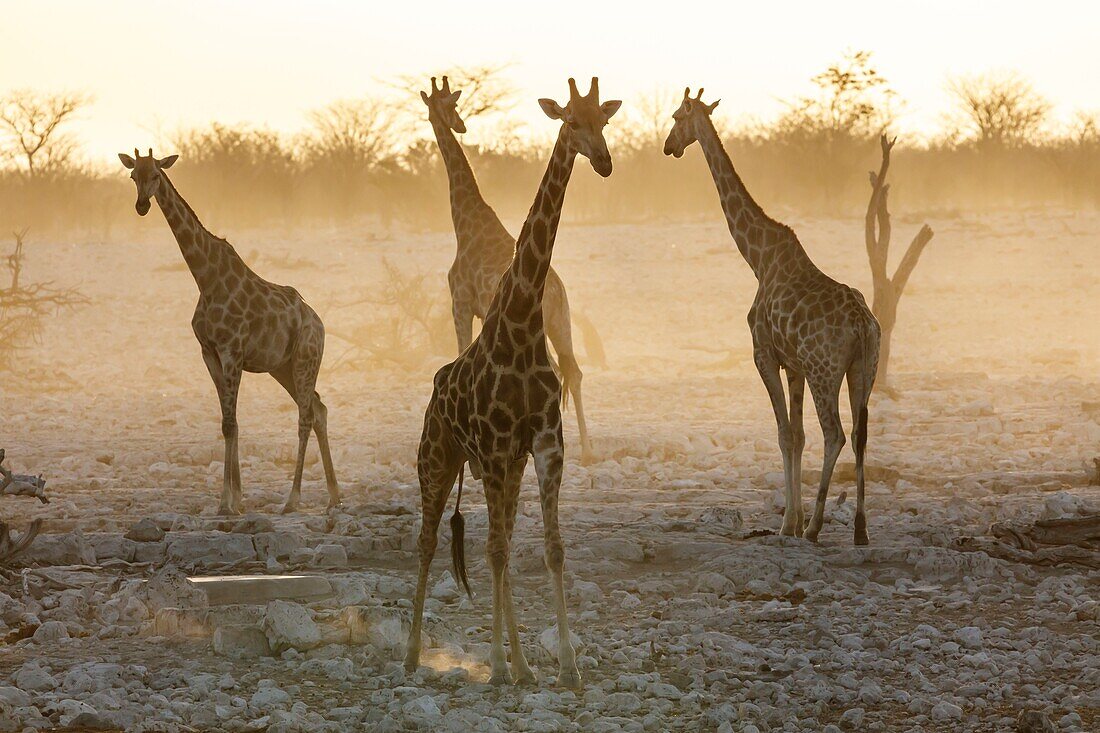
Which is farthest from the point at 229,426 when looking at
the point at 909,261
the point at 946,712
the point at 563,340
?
the point at 909,261

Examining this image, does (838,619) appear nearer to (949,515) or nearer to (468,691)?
(468,691)

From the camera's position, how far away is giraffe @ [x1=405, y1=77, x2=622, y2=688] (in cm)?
579

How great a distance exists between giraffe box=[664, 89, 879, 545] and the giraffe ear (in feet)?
9.79

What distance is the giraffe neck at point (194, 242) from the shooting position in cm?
1042

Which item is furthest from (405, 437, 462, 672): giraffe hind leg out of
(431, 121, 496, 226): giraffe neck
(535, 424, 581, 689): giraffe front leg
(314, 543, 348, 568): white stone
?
(431, 121, 496, 226): giraffe neck

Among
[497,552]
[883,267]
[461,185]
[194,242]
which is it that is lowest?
[497,552]

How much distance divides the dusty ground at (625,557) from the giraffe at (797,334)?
52 centimetres

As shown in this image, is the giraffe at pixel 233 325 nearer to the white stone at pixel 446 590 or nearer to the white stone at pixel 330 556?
the white stone at pixel 330 556

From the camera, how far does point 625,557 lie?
8.34 metres

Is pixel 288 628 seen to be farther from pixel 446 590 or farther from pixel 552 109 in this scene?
pixel 552 109

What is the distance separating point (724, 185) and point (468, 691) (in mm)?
5101

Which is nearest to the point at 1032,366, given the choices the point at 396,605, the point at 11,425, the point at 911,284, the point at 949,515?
the point at 911,284

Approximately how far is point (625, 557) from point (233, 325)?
3708mm

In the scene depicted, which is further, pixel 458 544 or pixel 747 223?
pixel 747 223
